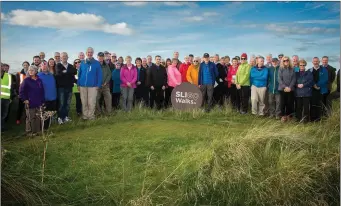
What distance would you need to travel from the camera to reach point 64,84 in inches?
477

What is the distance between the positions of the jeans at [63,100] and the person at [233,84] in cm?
555

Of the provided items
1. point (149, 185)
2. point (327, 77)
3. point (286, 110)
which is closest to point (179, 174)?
point (149, 185)

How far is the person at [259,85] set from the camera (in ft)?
43.5

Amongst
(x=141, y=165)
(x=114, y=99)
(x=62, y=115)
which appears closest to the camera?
(x=141, y=165)

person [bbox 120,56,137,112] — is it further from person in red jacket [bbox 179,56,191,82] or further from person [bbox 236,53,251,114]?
person [bbox 236,53,251,114]

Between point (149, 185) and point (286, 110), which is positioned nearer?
point (149, 185)

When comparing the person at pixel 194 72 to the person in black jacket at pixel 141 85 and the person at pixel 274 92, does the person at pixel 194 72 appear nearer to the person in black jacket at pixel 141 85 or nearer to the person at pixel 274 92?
the person in black jacket at pixel 141 85

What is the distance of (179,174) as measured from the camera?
6.56 meters

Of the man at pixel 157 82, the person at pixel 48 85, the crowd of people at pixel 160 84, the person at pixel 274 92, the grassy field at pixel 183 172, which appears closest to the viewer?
the grassy field at pixel 183 172

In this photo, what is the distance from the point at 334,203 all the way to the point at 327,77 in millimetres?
6959

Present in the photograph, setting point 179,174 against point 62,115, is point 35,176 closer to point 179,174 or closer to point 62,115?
point 179,174

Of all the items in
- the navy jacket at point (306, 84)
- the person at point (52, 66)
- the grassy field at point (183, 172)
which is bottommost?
the grassy field at point (183, 172)

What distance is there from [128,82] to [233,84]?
12.4ft

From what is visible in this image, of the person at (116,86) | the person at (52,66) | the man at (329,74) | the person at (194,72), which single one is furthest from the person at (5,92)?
the man at (329,74)
